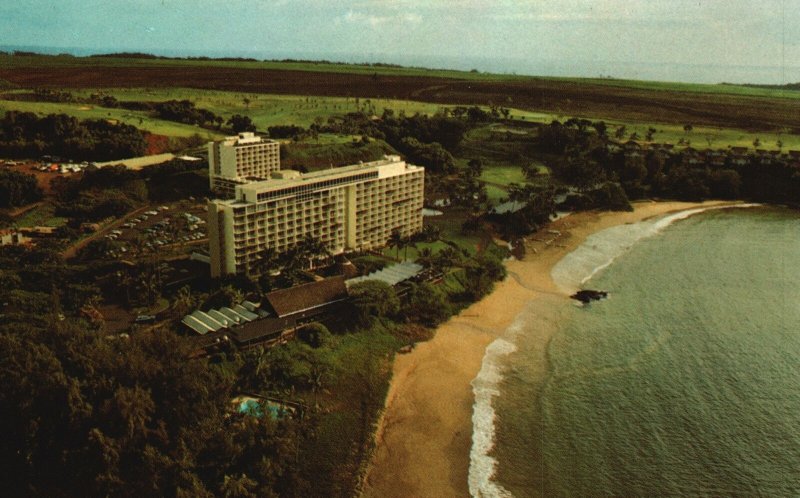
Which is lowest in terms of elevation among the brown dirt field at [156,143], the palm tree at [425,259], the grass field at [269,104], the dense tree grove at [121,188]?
the palm tree at [425,259]

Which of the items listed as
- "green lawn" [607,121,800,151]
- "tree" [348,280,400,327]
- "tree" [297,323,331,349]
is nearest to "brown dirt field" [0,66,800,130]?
"green lawn" [607,121,800,151]

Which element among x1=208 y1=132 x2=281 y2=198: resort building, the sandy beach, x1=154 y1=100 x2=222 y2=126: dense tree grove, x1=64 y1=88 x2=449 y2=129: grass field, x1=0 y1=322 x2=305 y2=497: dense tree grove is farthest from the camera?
x1=64 y1=88 x2=449 y2=129: grass field

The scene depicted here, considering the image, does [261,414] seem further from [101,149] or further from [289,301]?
[101,149]

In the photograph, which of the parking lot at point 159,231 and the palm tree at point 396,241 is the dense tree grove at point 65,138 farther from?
the palm tree at point 396,241

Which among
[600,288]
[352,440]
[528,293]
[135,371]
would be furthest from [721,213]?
[135,371]

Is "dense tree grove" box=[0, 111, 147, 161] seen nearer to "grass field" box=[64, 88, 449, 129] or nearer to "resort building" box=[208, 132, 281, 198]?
"resort building" box=[208, 132, 281, 198]

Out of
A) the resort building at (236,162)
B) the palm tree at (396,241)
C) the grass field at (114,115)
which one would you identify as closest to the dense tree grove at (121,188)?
the resort building at (236,162)
